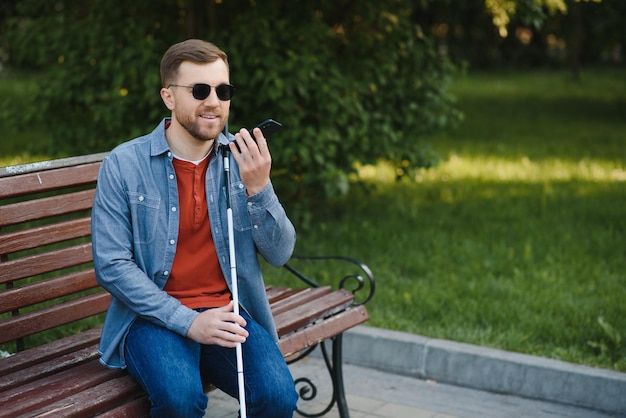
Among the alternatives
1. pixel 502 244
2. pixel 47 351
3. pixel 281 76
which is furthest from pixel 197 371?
pixel 502 244

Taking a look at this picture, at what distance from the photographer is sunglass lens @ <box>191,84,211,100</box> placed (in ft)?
10.8

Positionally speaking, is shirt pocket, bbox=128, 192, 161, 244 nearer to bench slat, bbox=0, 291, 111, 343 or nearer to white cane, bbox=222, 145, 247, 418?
white cane, bbox=222, 145, 247, 418

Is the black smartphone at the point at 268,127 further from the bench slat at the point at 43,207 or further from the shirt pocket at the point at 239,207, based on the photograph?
the bench slat at the point at 43,207

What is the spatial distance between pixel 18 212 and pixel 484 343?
2.59 metres

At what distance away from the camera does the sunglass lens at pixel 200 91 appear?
10.8 feet

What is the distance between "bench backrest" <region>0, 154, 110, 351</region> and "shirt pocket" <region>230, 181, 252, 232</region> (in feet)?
3.09

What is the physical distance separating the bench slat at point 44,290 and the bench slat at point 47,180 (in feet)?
1.27

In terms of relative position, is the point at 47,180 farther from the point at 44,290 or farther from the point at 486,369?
the point at 486,369

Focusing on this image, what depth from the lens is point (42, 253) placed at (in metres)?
3.91

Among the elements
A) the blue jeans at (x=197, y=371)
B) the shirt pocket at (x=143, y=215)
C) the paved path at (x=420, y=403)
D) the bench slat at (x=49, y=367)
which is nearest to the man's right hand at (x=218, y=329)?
the blue jeans at (x=197, y=371)

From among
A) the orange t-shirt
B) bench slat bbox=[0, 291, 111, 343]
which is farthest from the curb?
the orange t-shirt

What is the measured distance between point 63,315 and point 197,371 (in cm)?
97

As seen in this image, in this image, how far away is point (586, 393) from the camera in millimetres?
4672

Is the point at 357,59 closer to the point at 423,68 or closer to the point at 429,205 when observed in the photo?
the point at 423,68
